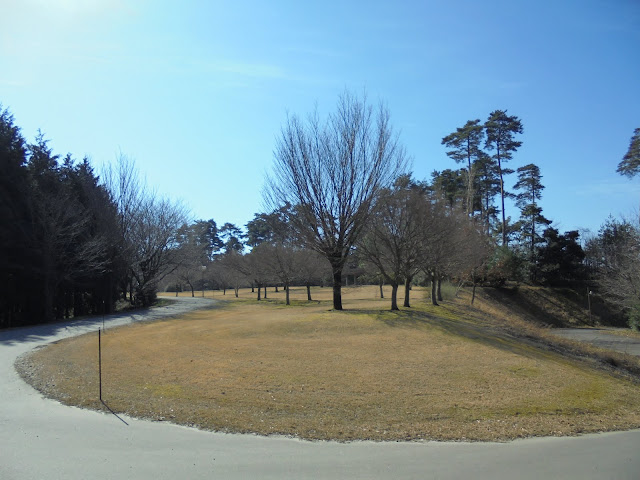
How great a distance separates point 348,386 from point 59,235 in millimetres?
28754

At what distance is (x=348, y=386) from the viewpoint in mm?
10242

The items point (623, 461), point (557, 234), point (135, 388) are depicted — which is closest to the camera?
point (623, 461)

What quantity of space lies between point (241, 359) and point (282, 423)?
19.1ft

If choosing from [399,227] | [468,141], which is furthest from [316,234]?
[468,141]

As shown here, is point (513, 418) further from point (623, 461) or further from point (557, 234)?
point (557, 234)

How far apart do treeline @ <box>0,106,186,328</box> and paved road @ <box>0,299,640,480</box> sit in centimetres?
2652

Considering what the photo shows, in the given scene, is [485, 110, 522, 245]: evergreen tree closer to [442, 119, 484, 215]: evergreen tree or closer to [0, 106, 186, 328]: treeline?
[442, 119, 484, 215]: evergreen tree

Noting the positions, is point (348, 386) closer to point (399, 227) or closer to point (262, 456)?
point (262, 456)

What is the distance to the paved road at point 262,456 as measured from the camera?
18.4ft

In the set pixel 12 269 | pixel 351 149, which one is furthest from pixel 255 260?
pixel 351 149

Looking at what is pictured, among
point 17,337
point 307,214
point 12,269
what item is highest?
point 307,214

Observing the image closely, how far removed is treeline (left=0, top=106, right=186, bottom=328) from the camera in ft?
97.8

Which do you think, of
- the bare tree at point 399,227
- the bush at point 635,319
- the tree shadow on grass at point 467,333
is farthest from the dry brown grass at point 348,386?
the bush at point 635,319

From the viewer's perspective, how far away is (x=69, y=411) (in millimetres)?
8500
